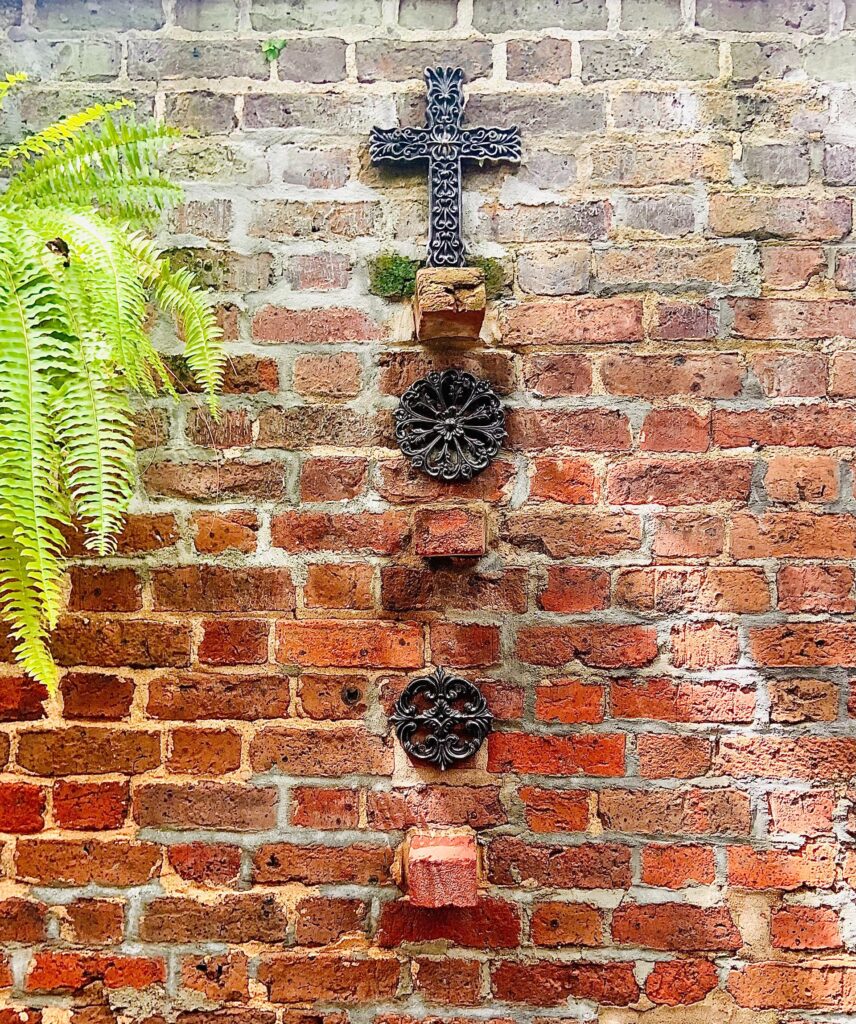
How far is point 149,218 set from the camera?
1.32 meters

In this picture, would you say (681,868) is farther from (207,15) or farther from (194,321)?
(207,15)

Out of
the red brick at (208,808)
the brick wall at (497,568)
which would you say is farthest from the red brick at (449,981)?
the red brick at (208,808)

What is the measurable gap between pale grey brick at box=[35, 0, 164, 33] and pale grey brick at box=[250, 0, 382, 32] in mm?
180

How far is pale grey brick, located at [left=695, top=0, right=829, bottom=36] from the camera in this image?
58.7 inches

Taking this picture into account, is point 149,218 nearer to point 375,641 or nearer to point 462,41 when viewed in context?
point 462,41

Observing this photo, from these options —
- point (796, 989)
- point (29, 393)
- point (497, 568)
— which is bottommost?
point (796, 989)

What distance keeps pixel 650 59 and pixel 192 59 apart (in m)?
0.81

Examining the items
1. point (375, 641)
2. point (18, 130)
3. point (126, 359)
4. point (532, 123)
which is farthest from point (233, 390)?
point (532, 123)

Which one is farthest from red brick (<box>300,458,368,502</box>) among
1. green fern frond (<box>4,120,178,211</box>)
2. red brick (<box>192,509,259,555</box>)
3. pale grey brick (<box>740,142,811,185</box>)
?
pale grey brick (<box>740,142,811,185</box>)

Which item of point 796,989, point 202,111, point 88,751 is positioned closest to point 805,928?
point 796,989

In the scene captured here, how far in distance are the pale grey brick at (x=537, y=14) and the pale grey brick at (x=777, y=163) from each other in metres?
0.35

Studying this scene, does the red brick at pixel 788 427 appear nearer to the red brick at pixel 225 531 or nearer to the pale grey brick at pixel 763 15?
the pale grey brick at pixel 763 15

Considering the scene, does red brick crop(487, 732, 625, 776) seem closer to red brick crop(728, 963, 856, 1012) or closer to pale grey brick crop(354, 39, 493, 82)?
red brick crop(728, 963, 856, 1012)

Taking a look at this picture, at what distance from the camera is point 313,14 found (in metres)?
1.51
